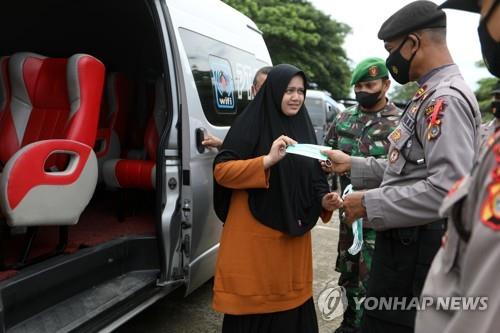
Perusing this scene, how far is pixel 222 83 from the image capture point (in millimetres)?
3070

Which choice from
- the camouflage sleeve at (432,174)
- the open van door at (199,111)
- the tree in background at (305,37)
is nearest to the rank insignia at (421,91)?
the camouflage sleeve at (432,174)

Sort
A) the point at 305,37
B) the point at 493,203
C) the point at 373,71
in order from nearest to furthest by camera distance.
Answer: the point at 493,203, the point at 373,71, the point at 305,37

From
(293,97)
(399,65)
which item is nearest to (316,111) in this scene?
(293,97)

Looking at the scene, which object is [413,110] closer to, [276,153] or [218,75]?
[276,153]

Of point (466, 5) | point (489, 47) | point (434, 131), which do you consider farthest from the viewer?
point (434, 131)

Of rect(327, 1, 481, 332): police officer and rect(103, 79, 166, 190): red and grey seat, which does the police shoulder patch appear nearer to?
rect(327, 1, 481, 332): police officer

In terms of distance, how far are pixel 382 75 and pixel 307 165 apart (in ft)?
3.32

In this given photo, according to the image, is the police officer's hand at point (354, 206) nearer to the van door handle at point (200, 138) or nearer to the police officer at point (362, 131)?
the police officer at point (362, 131)

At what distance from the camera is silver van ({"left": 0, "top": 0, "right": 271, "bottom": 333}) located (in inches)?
80.6

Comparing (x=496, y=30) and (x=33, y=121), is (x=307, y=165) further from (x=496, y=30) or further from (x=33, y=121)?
(x=33, y=121)

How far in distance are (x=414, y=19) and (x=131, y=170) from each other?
2214mm

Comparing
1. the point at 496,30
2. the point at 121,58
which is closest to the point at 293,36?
the point at 121,58

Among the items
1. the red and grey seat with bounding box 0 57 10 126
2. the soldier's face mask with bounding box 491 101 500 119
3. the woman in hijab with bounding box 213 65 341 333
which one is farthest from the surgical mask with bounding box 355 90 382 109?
the red and grey seat with bounding box 0 57 10 126

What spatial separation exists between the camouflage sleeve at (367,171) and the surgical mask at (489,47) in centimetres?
106
